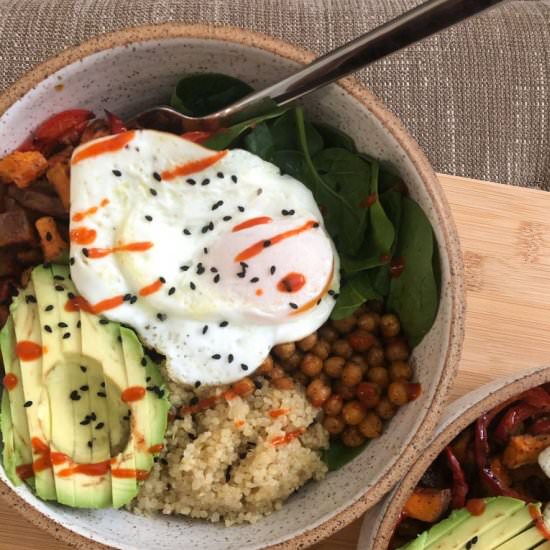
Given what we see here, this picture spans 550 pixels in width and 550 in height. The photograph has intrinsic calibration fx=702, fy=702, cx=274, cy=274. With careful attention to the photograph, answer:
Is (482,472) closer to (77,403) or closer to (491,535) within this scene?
(491,535)

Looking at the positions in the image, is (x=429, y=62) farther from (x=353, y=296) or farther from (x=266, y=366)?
(x=266, y=366)

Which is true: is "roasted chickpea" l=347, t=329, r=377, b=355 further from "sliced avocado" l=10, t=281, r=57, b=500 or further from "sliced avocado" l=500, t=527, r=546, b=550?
"sliced avocado" l=10, t=281, r=57, b=500

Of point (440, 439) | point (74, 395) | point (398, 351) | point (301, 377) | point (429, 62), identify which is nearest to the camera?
point (440, 439)

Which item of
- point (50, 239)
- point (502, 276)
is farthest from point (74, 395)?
point (502, 276)

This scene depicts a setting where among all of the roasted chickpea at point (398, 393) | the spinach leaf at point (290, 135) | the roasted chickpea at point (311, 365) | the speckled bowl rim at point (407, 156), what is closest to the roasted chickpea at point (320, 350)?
the roasted chickpea at point (311, 365)

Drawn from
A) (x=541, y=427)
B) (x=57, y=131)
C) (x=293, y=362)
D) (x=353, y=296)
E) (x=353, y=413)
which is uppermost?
(x=57, y=131)

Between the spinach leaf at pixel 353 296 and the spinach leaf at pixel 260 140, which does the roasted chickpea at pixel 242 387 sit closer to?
the spinach leaf at pixel 353 296
